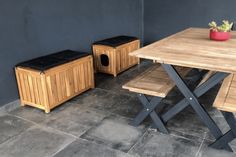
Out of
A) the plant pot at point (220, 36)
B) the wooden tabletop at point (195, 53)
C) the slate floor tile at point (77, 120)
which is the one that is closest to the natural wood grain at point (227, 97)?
the wooden tabletop at point (195, 53)

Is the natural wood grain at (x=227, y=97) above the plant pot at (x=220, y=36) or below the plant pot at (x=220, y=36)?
below

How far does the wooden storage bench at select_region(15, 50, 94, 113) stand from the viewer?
2680mm

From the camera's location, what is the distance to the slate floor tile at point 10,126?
7.73ft

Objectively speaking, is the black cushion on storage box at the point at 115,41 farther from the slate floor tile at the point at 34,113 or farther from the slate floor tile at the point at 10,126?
the slate floor tile at the point at 10,126

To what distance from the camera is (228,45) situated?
2.50 meters

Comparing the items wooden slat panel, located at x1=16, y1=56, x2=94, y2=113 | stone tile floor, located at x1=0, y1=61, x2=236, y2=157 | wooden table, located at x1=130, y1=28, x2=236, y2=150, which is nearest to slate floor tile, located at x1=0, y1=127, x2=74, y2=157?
stone tile floor, located at x1=0, y1=61, x2=236, y2=157

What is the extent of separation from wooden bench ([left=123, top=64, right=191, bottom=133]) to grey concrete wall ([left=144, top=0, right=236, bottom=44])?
8.54 feet

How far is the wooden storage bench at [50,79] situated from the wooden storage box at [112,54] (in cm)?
70

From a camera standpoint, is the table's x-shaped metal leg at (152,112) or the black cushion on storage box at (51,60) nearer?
the table's x-shaped metal leg at (152,112)

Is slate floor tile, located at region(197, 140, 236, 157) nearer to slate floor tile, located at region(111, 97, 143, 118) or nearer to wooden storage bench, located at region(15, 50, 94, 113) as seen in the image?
slate floor tile, located at region(111, 97, 143, 118)

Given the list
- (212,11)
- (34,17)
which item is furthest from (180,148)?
(212,11)

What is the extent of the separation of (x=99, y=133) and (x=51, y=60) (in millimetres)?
1112

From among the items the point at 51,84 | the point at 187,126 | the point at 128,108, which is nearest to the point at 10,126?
the point at 51,84

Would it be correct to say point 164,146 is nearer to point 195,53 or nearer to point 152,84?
point 152,84
